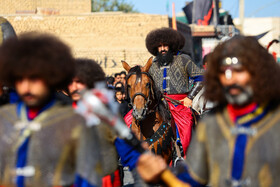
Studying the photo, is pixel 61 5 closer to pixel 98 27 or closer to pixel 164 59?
pixel 98 27

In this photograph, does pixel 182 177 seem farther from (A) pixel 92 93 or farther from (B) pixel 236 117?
(A) pixel 92 93

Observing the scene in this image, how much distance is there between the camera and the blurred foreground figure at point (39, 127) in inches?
150

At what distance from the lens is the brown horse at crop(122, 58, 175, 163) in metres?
8.80

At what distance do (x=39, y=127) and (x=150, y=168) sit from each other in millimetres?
868

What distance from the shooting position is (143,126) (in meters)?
8.96

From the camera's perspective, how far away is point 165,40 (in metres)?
11.2

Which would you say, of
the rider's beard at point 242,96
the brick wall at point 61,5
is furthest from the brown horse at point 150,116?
the brick wall at point 61,5

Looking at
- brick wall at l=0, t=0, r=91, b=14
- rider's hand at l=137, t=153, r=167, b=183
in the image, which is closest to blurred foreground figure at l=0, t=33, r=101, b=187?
rider's hand at l=137, t=153, r=167, b=183

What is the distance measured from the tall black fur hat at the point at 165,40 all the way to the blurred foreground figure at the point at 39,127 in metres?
7.28

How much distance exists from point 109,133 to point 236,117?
1.68 meters

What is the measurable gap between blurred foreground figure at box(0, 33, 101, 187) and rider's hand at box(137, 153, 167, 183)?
42 centimetres

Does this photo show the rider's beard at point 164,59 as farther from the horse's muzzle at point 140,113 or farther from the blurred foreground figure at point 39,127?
the blurred foreground figure at point 39,127

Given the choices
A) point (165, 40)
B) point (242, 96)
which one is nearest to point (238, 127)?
point (242, 96)

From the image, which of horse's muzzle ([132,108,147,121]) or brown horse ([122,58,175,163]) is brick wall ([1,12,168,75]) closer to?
brown horse ([122,58,175,163])
